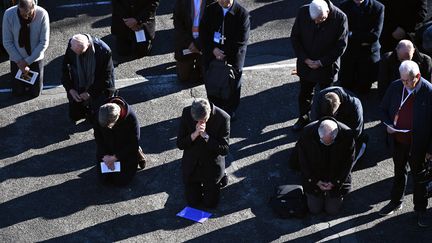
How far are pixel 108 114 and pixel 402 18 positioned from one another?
4814 millimetres

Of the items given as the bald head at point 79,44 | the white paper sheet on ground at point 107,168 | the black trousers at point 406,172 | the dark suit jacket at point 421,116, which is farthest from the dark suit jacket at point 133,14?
the black trousers at point 406,172

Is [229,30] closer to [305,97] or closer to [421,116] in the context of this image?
[305,97]

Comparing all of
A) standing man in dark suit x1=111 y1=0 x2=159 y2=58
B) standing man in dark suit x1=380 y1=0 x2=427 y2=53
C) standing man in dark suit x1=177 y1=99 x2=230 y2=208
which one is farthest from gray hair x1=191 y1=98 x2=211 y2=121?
standing man in dark suit x1=380 y1=0 x2=427 y2=53

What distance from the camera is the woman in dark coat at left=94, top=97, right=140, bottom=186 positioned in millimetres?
10258

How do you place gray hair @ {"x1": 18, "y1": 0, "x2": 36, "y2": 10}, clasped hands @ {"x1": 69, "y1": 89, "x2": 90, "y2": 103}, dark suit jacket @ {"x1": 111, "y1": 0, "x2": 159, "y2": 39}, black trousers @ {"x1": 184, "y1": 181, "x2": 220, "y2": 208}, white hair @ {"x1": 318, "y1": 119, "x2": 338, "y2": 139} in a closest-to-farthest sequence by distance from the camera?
1. white hair @ {"x1": 318, "y1": 119, "x2": 338, "y2": 139}
2. black trousers @ {"x1": 184, "y1": 181, "x2": 220, "y2": 208}
3. clasped hands @ {"x1": 69, "y1": 89, "x2": 90, "y2": 103}
4. gray hair @ {"x1": 18, "y1": 0, "x2": 36, "y2": 10}
5. dark suit jacket @ {"x1": 111, "y1": 0, "x2": 159, "y2": 39}

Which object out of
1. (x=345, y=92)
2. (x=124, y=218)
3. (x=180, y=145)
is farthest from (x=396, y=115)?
(x=124, y=218)

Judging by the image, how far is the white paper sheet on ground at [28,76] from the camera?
39.4ft

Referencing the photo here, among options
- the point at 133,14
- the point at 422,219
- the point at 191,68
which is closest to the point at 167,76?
the point at 191,68

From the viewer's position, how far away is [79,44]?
10.9 meters

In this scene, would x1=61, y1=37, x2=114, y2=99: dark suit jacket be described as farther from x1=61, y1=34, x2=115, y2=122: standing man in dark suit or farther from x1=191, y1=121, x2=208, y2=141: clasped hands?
x1=191, y1=121, x2=208, y2=141: clasped hands

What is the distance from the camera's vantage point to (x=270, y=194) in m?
10.4

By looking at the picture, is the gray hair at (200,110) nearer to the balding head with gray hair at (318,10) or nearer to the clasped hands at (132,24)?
the balding head with gray hair at (318,10)

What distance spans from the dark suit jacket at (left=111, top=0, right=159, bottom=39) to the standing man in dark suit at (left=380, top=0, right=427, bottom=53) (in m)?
3.53

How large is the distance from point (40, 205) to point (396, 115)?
4473 millimetres
